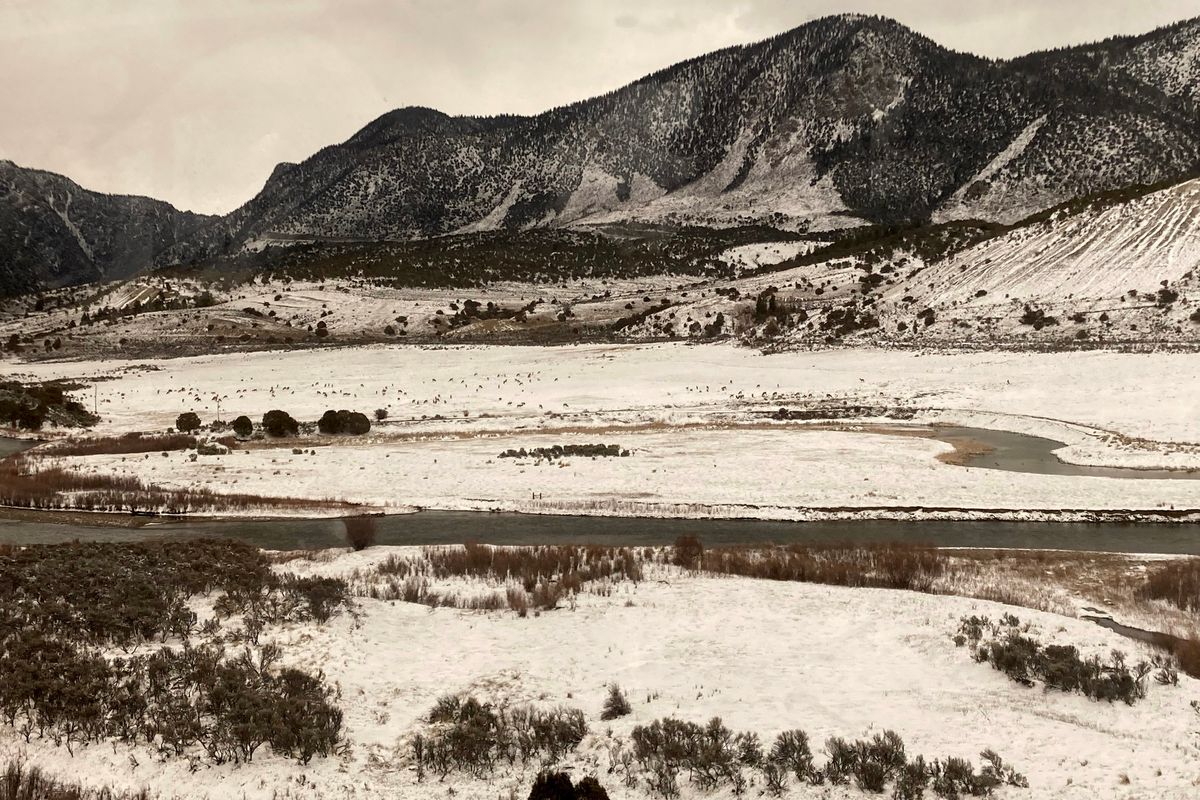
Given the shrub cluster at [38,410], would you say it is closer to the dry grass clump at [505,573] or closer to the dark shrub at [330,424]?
the dark shrub at [330,424]

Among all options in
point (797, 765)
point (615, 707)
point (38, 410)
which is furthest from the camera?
point (38, 410)

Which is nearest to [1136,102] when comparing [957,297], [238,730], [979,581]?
[957,297]

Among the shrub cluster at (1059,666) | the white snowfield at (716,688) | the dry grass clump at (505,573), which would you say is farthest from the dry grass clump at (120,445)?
the shrub cluster at (1059,666)

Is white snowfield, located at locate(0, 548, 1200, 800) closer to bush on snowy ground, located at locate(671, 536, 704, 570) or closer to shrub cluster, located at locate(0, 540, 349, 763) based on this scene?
shrub cluster, located at locate(0, 540, 349, 763)

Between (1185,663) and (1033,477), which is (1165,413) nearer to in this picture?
(1033,477)

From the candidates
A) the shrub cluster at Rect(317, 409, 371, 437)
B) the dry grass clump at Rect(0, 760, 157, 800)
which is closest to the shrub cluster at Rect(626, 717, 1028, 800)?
the dry grass clump at Rect(0, 760, 157, 800)

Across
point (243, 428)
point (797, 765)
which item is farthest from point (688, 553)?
point (243, 428)

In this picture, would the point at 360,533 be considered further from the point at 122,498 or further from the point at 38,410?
the point at 38,410
